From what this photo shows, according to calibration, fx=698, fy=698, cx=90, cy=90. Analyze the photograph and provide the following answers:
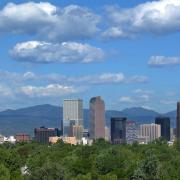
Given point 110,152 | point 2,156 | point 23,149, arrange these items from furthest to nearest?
point 23,149 < point 110,152 < point 2,156

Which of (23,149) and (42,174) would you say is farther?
(23,149)

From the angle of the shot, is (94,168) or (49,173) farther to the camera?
(94,168)

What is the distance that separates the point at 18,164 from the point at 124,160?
1583cm

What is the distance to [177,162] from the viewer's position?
87938 mm

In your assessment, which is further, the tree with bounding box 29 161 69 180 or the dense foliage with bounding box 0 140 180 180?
the dense foliage with bounding box 0 140 180 180

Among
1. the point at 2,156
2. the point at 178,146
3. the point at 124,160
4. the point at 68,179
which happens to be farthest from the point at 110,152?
the point at 178,146

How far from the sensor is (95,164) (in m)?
89.6

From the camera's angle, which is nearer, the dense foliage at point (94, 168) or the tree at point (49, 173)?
the tree at point (49, 173)

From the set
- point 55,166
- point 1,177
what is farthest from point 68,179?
point 1,177

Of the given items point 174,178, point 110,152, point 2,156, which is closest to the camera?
point 174,178

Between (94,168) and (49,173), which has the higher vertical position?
(49,173)

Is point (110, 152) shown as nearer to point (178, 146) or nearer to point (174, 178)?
point (174, 178)

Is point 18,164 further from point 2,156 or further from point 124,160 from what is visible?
point 124,160

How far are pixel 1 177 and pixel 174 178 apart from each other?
17416 millimetres
